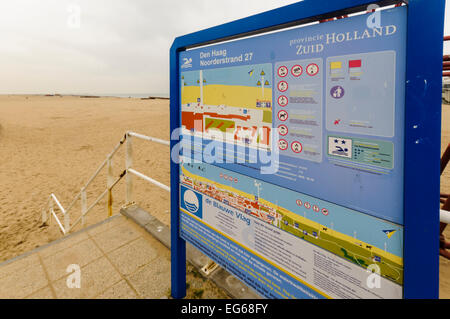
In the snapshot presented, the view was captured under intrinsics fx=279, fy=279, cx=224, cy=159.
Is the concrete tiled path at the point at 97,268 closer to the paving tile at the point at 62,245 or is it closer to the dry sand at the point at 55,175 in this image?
the paving tile at the point at 62,245

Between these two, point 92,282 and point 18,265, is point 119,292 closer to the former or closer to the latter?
point 92,282

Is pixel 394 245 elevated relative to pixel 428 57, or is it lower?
lower

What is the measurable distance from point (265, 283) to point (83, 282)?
1772 millimetres

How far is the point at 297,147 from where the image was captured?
124 centimetres

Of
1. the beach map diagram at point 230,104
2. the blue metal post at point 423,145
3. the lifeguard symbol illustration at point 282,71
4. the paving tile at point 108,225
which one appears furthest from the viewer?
the paving tile at point 108,225

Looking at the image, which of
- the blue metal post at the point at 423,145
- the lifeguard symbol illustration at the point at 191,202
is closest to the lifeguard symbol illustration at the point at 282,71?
the blue metal post at the point at 423,145

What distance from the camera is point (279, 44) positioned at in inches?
49.6

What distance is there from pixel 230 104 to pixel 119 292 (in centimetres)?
183

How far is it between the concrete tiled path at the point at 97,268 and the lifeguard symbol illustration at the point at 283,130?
1.72m

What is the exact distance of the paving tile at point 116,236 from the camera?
2.97m

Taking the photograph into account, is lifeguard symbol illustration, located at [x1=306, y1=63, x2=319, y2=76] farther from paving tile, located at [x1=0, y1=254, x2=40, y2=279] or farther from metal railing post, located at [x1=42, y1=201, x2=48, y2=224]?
metal railing post, located at [x1=42, y1=201, x2=48, y2=224]

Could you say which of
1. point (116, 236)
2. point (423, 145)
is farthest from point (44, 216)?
point (423, 145)
